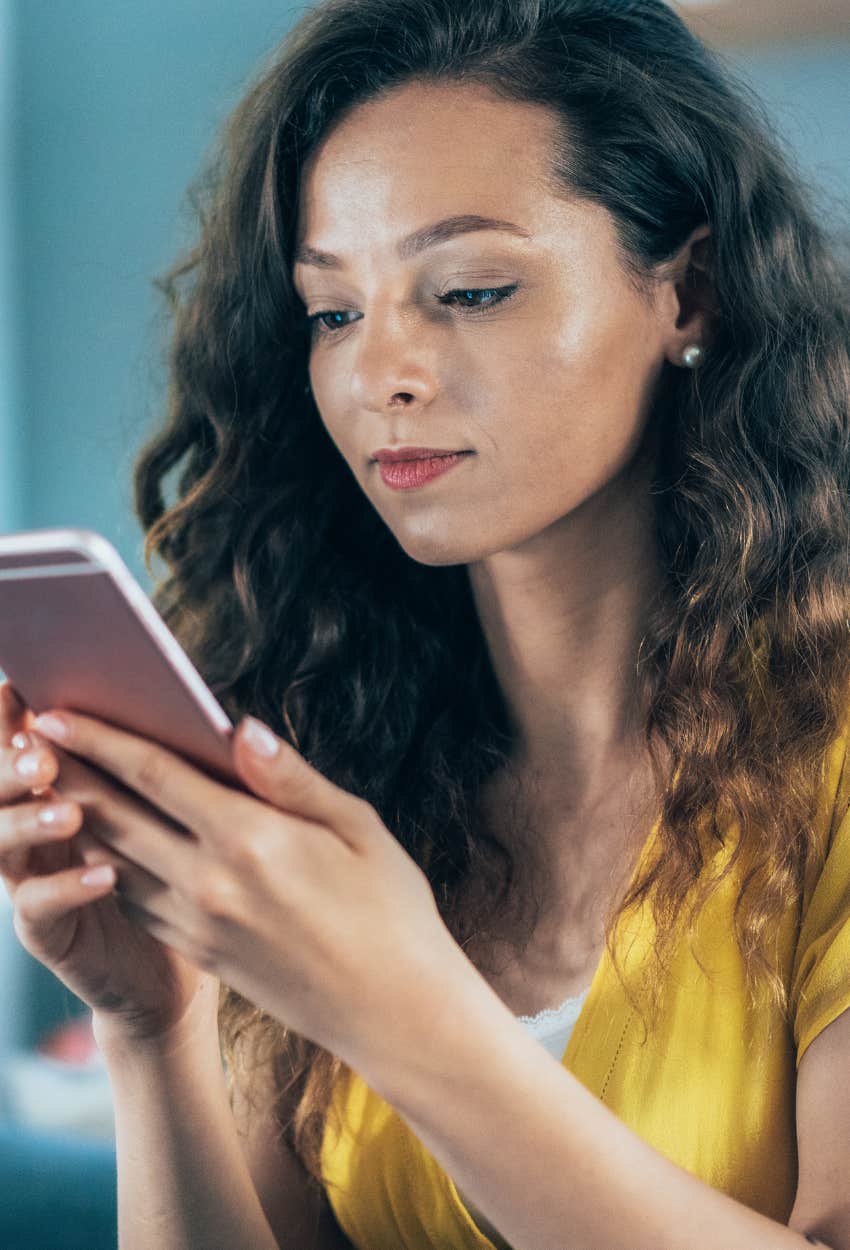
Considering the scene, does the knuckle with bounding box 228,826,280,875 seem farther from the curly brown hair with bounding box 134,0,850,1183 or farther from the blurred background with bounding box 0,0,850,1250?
the blurred background with bounding box 0,0,850,1250

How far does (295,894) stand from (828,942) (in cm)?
43

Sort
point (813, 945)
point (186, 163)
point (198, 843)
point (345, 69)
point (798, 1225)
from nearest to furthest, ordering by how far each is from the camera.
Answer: point (198, 843), point (798, 1225), point (813, 945), point (345, 69), point (186, 163)

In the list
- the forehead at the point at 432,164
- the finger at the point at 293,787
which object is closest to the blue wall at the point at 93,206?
the forehead at the point at 432,164

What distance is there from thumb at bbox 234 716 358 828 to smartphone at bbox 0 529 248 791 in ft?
0.04

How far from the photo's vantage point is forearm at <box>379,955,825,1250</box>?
2.22ft

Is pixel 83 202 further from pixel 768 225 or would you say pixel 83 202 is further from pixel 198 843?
pixel 198 843

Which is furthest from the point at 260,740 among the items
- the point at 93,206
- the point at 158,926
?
the point at 93,206

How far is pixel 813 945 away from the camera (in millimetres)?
945

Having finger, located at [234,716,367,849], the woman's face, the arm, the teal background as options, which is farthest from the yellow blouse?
the teal background

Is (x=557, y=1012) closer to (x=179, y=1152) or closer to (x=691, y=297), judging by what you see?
(x=179, y=1152)

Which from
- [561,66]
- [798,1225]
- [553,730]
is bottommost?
[798,1225]

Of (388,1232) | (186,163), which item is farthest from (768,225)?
(186,163)

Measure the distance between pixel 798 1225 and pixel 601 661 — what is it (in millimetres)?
434

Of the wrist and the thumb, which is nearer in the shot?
the thumb
